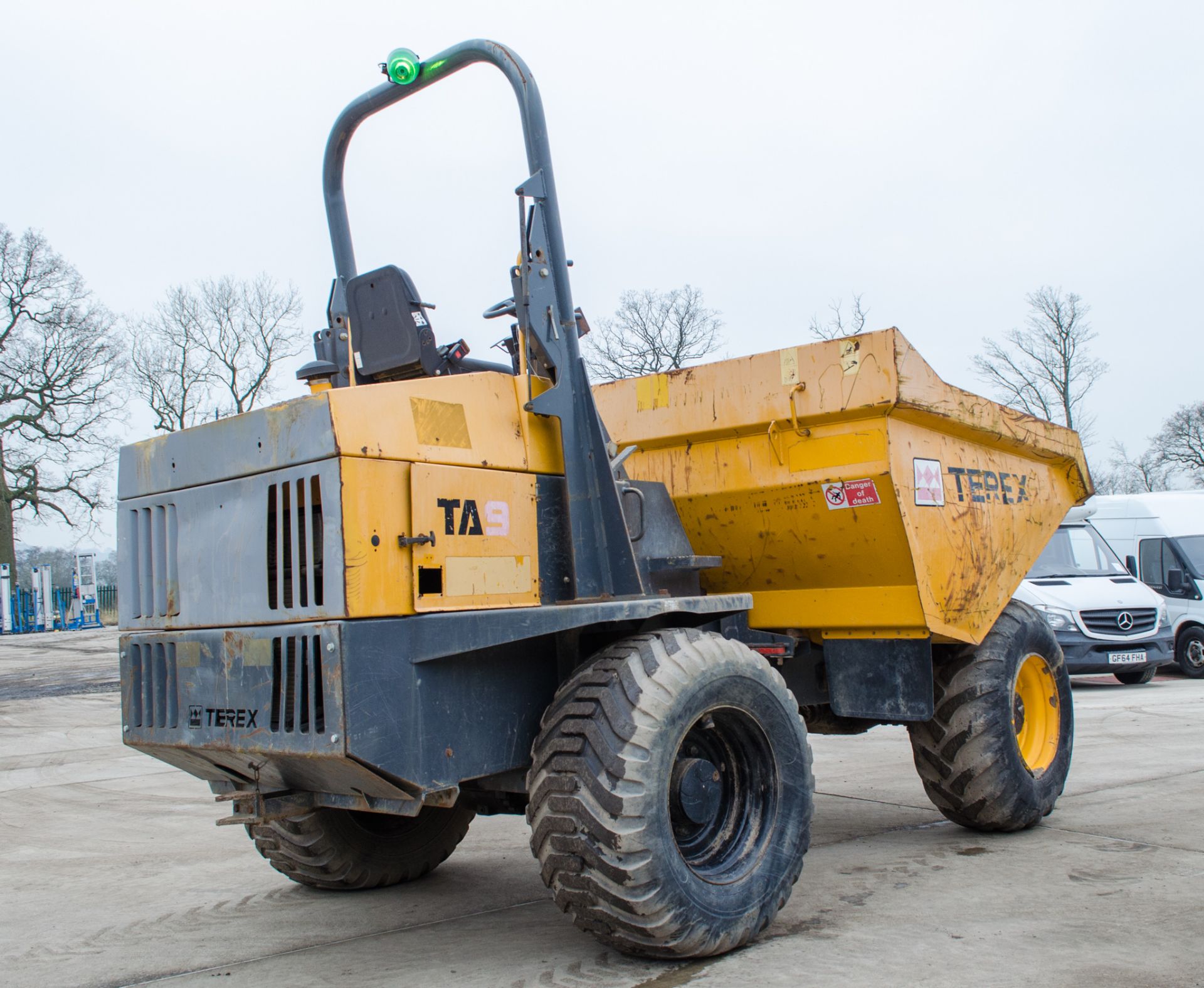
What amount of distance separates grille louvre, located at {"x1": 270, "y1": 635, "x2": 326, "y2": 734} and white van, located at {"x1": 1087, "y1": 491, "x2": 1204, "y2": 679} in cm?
1429

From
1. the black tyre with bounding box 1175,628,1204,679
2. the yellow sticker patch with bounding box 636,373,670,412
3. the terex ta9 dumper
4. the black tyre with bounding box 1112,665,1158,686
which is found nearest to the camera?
the terex ta9 dumper

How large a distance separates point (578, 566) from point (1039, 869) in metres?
2.67

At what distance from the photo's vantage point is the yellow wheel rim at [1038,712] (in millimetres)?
6223

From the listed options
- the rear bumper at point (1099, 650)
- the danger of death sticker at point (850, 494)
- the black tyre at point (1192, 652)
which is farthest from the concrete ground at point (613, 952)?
the black tyre at point (1192, 652)

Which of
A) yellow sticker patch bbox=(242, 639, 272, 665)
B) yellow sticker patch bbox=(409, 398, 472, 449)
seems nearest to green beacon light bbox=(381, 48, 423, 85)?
yellow sticker patch bbox=(409, 398, 472, 449)

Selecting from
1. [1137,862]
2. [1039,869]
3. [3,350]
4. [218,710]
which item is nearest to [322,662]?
[218,710]

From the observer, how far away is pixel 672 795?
4070mm

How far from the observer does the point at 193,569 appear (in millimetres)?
3973

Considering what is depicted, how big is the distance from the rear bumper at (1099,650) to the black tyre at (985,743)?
7769 millimetres

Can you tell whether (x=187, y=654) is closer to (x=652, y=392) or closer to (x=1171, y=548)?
(x=652, y=392)

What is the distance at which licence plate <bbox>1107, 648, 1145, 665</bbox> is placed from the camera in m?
13.2

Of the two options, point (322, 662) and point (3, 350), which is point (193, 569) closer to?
point (322, 662)

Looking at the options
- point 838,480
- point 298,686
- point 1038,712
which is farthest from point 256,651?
point 1038,712

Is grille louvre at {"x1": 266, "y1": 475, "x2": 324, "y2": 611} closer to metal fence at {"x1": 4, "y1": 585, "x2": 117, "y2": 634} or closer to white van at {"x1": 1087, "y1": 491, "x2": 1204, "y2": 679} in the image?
white van at {"x1": 1087, "y1": 491, "x2": 1204, "y2": 679}
